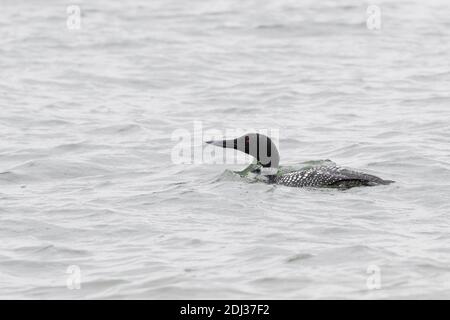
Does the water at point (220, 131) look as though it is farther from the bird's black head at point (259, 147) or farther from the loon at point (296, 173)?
the bird's black head at point (259, 147)

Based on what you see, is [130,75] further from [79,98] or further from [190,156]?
[190,156]

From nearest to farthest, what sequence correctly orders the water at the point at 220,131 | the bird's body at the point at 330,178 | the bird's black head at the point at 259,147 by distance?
the water at the point at 220,131 < the bird's body at the point at 330,178 < the bird's black head at the point at 259,147

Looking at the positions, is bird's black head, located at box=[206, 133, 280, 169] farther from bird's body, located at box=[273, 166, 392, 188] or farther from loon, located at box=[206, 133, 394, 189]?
bird's body, located at box=[273, 166, 392, 188]

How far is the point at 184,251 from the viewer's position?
8055 millimetres

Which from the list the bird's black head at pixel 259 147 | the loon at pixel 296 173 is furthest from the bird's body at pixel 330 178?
the bird's black head at pixel 259 147

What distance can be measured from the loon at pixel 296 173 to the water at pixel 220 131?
0.36ft

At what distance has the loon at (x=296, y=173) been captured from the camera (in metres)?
9.66

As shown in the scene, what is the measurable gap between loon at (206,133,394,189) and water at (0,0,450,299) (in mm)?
110

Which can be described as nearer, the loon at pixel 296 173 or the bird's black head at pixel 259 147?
the loon at pixel 296 173

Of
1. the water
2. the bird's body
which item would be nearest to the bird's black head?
the water

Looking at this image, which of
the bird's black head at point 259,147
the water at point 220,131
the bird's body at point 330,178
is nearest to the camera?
the water at point 220,131

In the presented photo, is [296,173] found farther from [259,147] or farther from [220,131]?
[220,131]

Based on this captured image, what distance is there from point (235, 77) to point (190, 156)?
198 inches

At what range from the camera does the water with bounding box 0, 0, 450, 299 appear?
299 inches
